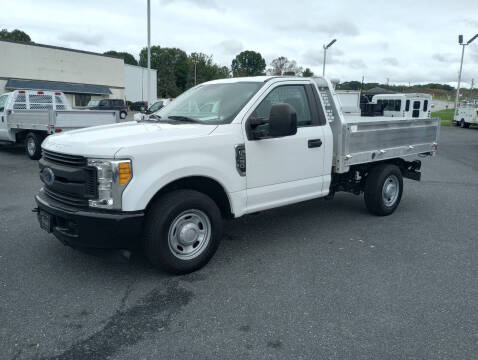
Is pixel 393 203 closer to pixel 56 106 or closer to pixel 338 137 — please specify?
pixel 338 137

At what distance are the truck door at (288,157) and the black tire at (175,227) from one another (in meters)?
0.54

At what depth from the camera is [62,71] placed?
136 ft

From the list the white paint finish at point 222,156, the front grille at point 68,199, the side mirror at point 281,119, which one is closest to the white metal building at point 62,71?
the front grille at point 68,199

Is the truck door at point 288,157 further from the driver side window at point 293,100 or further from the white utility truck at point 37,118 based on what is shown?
the white utility truck at point 37,118

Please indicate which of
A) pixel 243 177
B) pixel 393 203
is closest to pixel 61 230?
pixel 243 177

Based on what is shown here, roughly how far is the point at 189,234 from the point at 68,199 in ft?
3.87

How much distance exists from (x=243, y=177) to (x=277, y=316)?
5.10ft

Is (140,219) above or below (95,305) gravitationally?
above

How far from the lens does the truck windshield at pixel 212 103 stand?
15.1ft

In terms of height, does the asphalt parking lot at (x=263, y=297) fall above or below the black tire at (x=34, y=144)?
below

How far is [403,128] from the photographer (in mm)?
6398

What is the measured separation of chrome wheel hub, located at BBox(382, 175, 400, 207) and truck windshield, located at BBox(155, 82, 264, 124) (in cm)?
278

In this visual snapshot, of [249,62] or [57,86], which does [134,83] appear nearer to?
[57,86]

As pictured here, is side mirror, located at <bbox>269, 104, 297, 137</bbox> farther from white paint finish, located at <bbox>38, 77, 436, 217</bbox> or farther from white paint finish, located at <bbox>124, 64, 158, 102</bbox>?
white paint finish, located at <bbox>124, 64, 158, 102</bbox>
